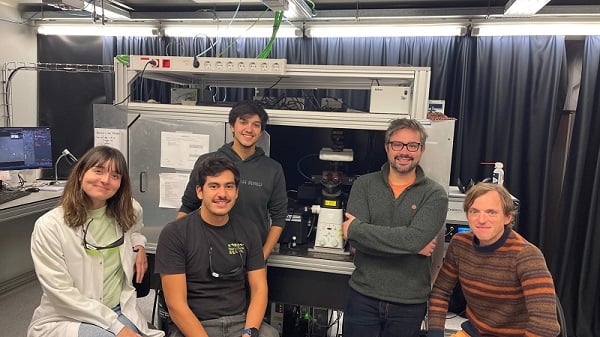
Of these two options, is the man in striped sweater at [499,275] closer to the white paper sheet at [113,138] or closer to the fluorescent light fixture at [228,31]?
the white paper sheet at [113,138]

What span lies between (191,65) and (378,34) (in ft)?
6.64

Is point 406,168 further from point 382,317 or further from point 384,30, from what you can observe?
point 384,30

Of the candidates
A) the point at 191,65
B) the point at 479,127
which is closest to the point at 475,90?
the point at 479,127

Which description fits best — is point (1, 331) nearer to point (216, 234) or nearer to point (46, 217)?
point (46, 217)

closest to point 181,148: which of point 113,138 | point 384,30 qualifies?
point 113,138

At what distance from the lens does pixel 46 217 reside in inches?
63.4

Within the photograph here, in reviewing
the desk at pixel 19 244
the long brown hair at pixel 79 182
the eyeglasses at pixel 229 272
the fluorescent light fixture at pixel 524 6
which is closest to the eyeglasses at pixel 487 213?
the eyeglasses at pixel 229 272

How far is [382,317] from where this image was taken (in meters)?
1.75

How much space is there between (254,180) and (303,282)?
67 centimetres

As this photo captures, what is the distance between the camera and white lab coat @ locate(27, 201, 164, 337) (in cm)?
156

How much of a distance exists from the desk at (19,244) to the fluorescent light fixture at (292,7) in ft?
7.26

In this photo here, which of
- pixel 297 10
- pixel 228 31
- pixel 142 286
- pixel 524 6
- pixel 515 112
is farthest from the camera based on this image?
pixel 228 31

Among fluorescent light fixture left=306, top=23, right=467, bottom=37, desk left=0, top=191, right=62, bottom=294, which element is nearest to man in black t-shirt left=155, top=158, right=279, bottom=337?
desk left=0, top=191, right=62, bottom=294

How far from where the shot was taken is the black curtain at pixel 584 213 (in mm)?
3211
